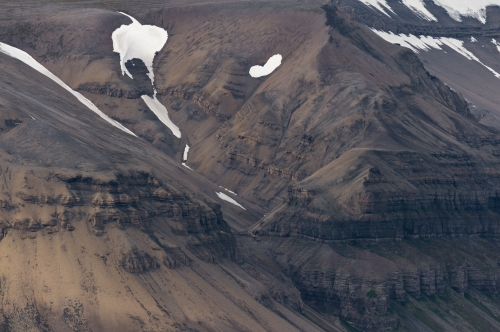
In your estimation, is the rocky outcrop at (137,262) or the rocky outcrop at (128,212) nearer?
the rocky outcrop at (137,262)

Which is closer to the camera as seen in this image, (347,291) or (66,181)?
(66,181)

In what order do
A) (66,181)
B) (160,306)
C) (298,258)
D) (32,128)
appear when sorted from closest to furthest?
(160,306), (66,181), (32,128), (298,258)

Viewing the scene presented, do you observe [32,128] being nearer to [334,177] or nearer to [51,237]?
[51,237]

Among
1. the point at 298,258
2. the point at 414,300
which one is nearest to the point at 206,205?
the point at 298,258

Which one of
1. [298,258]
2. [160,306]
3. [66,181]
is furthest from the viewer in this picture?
[298,258]

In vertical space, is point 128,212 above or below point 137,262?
above

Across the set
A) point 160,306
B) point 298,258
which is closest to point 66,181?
point 160,306

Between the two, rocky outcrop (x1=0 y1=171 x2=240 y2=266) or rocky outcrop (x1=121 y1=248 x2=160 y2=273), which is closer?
rocky outcrop (x1=121 y1=248 x2=160 y2=273)

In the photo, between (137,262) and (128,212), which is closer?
(137,262)

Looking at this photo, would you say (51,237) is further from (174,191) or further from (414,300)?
(414,300)
